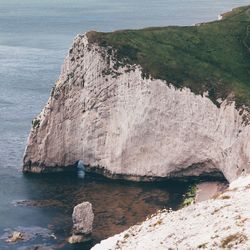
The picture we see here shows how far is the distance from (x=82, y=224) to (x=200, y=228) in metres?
45.3

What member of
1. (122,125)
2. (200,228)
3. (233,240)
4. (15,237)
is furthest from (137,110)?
(233,240)

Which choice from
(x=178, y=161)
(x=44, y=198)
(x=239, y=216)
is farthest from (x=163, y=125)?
(x=239, y=216)

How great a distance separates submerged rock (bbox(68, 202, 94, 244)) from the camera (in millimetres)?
80562

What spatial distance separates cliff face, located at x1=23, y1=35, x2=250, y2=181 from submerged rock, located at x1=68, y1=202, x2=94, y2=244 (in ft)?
82.7

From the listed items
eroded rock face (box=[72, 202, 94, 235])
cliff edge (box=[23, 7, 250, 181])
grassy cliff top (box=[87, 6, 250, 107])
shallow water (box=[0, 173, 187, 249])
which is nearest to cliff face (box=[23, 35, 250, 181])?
cliff edge (box=[23, 7, 250, 181])

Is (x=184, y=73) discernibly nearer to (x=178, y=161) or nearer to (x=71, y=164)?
(x=178, y=161)

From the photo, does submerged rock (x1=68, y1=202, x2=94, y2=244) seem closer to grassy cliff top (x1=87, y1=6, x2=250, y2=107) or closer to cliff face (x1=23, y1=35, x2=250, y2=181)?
cliff face (x1=23, y1=35, x2=250, y2=181)

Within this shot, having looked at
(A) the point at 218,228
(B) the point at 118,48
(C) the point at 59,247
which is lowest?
(C) the point at 59,247

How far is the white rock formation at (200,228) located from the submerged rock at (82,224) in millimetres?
39910

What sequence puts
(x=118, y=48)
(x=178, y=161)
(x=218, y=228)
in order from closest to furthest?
1. (x=218, y=228)
2. (x=178, y=161)
3. (x=118, y=48)

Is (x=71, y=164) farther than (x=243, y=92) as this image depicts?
Yes

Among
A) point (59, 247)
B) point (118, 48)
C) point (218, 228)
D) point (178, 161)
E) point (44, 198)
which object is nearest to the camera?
point (218, 228)

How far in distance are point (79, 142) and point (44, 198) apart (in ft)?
49.1

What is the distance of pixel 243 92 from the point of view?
103312 mm
